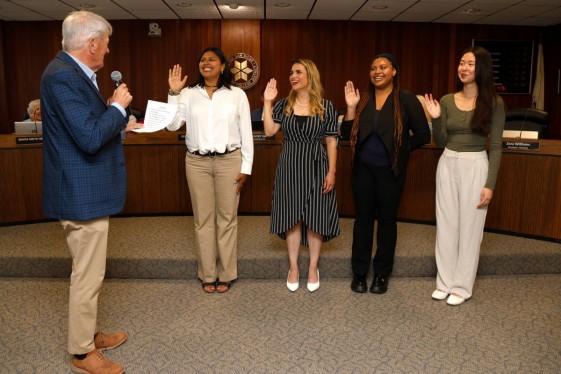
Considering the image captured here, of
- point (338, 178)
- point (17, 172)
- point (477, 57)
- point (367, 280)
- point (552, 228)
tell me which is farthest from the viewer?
point (338, 178)

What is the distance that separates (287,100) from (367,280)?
4.56 feet

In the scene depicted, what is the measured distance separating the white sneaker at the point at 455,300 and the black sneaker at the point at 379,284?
41cm

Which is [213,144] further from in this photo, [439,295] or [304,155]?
[439,295]

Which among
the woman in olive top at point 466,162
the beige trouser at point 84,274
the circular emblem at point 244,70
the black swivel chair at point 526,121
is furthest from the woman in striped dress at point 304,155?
the circular emblem at point 244,70

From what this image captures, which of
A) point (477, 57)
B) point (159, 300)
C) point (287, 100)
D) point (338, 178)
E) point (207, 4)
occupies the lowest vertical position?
point (159, 300)

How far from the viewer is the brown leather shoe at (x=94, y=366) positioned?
2143 mm

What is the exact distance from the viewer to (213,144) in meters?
2.89

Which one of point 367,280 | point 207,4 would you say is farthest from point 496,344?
point 207,4

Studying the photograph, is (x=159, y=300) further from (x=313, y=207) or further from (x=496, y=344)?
(x=496, y=344)

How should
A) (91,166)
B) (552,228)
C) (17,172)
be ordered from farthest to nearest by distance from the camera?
(17,172), (552,228), (91,166)

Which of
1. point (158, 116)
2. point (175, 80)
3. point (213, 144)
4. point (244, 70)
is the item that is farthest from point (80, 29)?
point (244, 70)

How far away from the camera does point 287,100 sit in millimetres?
3057

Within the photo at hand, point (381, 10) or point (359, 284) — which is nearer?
point (359, 284)

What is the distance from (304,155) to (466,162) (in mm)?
985
